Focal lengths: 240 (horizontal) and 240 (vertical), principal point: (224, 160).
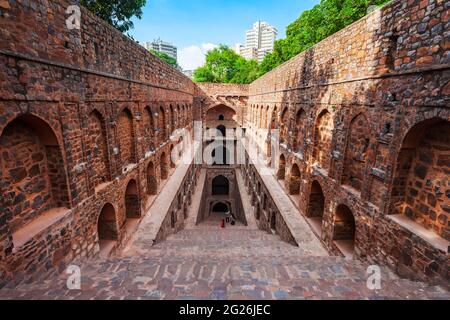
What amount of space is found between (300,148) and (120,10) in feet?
47.8

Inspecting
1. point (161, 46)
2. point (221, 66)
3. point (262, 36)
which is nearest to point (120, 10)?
point (221, 66)

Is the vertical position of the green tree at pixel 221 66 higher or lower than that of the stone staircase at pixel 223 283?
higher

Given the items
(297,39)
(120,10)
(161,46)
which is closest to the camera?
(120,10)

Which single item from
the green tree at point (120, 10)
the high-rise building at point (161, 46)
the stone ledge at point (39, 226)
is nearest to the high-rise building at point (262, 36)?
the high-rise building at point (161, 46)

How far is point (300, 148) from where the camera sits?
10.2m

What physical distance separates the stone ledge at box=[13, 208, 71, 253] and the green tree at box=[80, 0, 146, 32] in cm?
1392

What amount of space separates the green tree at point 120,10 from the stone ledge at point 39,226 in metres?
13.9

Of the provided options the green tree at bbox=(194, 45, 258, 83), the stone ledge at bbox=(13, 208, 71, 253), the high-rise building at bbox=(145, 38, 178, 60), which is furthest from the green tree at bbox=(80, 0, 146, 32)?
the high-rise building at bbox=(145, 38, 178, 60)

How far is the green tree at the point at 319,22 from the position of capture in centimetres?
1509
